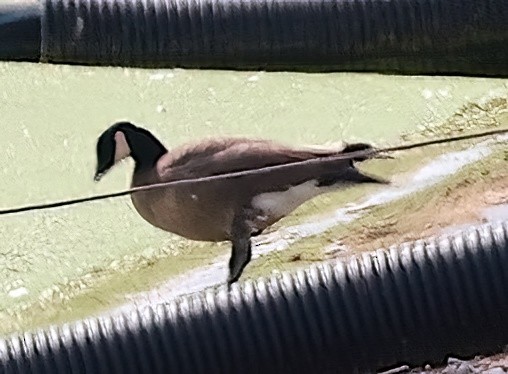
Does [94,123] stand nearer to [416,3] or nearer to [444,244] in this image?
[416,3]

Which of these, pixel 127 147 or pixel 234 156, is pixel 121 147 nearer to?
pixel 127 147

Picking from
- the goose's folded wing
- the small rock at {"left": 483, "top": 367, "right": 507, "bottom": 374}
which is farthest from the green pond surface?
the small rock at {"left": 483, "top": 367, "right": 507, "bottom": 374}

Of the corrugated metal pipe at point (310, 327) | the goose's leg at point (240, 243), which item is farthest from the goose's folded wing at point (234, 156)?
the corrugated metal pipe at point (310, 327)

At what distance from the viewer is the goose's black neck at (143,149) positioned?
4.65 ft

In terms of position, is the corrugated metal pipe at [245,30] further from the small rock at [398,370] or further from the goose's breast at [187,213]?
the goose's breast at [187,213]

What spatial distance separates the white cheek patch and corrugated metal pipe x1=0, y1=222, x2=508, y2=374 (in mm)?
810

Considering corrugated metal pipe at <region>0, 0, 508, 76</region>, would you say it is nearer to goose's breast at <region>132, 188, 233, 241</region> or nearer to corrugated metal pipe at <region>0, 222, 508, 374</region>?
corrugated metal pipe at <region>0, 222, 508, 374</region>

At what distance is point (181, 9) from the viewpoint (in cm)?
79

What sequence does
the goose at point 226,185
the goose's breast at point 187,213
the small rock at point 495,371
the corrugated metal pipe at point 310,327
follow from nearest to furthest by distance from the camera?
1. the corrugated metal pipe at point 310,327
2. the small rock at point 495,371
3. the goose at point 226,185
4. the goose's breast at point 187,213

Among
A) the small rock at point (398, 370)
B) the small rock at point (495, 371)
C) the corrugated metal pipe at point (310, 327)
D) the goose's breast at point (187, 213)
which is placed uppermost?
the goose's breast at point (187, 213)

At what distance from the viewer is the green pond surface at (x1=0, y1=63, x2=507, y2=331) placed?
1484mm

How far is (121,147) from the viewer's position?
1.47 m

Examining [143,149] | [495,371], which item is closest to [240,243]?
[143,149]

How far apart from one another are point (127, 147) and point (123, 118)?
10.1 inches
